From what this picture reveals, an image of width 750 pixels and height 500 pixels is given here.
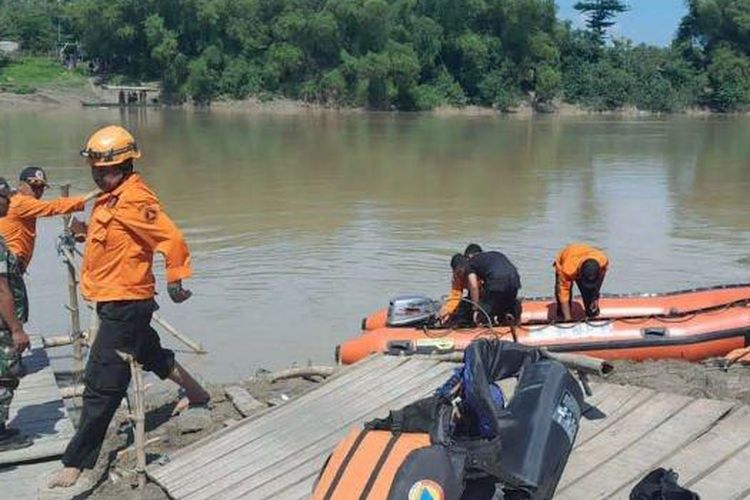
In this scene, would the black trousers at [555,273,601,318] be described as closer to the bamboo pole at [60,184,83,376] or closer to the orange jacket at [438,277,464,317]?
the orange jacket at [438,277,464,317]

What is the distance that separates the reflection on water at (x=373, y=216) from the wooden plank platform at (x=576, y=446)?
9.78 feet

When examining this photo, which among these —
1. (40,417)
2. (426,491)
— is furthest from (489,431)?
(40,417)

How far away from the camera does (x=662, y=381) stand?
215 inches

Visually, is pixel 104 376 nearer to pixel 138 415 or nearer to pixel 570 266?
pixel 138 415

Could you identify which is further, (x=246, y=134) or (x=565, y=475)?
(x=246, y=134)

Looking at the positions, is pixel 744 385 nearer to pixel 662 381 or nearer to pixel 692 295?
pixel 662 381

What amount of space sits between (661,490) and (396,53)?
49.4 m

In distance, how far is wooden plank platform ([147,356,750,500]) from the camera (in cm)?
354

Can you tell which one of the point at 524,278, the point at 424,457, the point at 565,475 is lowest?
the point at 524,278

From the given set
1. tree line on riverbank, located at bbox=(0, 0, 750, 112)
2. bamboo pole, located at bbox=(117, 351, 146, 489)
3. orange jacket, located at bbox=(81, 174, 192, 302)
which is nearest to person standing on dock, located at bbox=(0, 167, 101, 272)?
orange jacket, located at bbox=(81, 174, 192, 302)

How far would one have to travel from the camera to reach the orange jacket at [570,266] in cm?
694

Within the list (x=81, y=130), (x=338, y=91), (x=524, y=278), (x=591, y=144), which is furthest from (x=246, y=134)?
(x=524, y=278)

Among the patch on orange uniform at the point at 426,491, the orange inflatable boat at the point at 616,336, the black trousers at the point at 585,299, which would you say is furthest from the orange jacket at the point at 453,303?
the patch on orange uniform at the point at 426,491

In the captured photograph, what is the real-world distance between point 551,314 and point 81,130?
2914 centimetres
